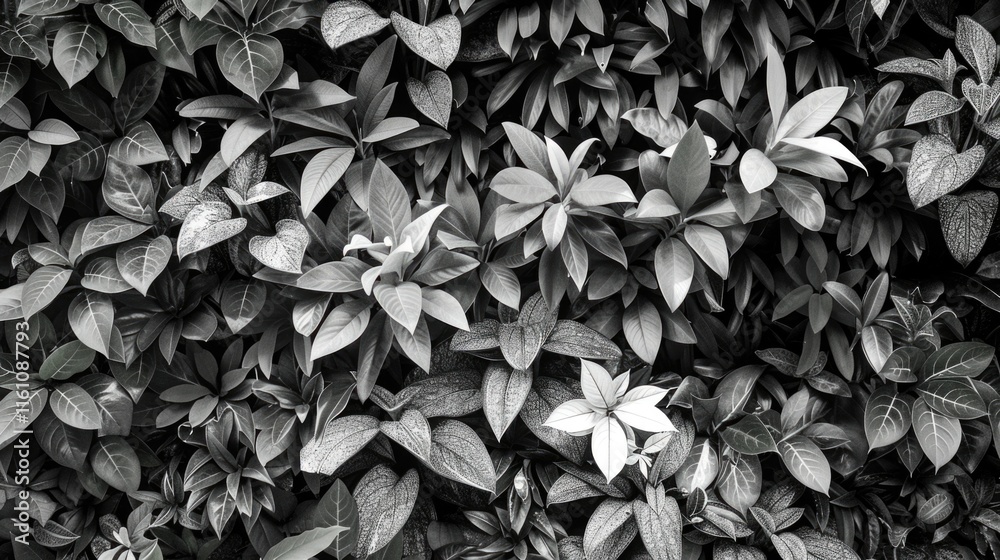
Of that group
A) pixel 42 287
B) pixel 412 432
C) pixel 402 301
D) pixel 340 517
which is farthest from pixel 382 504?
pixel 42 287

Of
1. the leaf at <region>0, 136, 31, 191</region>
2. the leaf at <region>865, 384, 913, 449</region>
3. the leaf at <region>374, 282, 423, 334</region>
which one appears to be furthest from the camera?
the leaf at <region>865, 384, 913, 449</region>

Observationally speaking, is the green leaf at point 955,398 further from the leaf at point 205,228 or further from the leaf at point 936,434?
the leaf at point 205,228

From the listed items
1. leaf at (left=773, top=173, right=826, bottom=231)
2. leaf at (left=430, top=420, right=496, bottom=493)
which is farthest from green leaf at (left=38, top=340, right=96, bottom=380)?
leaf at (left=773, top=173, right=826, bottom=231)

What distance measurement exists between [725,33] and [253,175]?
1276mm

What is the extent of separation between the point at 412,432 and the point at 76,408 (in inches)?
32.6

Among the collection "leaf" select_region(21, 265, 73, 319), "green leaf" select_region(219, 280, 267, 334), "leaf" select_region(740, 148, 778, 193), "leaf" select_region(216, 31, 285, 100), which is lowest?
"green leaf" select_region(219, 280, 267, 334)

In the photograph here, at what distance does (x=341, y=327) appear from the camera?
141 cm

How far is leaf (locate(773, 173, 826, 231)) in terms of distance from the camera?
4.72ft

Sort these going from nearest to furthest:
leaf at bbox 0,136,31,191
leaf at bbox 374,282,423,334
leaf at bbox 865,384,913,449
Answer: leaf at bbox 374,282,423,334, leaf at bbox 0,136,31,191, leaf at bbox 865,384,913,449

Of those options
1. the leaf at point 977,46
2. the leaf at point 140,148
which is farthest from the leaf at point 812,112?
the leaf at point 140,148

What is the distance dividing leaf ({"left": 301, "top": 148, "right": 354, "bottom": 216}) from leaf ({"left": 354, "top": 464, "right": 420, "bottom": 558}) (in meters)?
0.71

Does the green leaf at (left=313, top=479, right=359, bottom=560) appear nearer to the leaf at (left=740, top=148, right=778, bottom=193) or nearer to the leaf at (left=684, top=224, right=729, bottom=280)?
the leaf at (left=684, top=224, right=729, bottom=280)

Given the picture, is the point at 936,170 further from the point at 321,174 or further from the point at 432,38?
the point at 321,174

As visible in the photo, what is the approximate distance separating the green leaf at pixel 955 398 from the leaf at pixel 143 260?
1.94 meters
